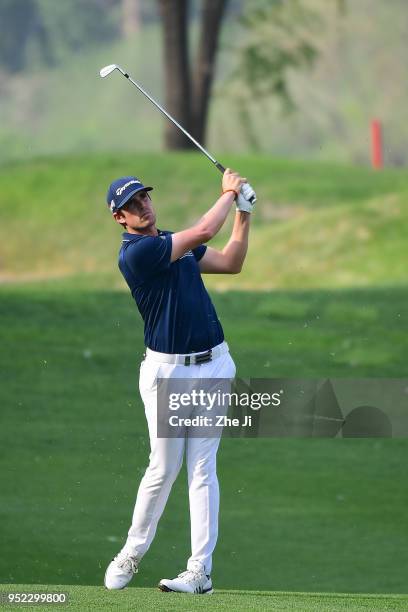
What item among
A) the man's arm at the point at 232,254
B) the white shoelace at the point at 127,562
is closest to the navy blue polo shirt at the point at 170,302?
the man's arm at the point at 232,254

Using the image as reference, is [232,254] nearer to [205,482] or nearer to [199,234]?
[199,234]

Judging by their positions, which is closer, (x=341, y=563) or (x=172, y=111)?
(x=341, y=563)

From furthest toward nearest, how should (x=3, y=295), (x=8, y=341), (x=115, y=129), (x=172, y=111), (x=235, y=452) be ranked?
(x=115, y=129), (x=172, y=111), (x=3, y=295), (x=8, y=341), (x=235, y=452)

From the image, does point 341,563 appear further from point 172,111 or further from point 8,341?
point 172,111

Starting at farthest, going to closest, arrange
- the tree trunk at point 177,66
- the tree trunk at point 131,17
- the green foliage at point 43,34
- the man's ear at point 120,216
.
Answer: the tree trunk at point 131,17, the green foliage at point 43,34, the tree trunk at point 177,66, the man's ear at point 120,216

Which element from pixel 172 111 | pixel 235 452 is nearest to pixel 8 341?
pixel 235 452

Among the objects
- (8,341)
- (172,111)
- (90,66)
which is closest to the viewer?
(8,341)

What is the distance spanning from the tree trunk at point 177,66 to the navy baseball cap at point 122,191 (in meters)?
21.2

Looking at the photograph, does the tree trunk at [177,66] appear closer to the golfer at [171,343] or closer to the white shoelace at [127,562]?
the golfer at [171,343]

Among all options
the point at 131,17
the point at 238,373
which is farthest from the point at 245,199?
the point at 131,17

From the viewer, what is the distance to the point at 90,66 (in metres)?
79.9

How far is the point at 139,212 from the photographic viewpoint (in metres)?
7.05

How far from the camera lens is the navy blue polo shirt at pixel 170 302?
22.8 ft

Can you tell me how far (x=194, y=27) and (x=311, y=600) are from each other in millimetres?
76408
